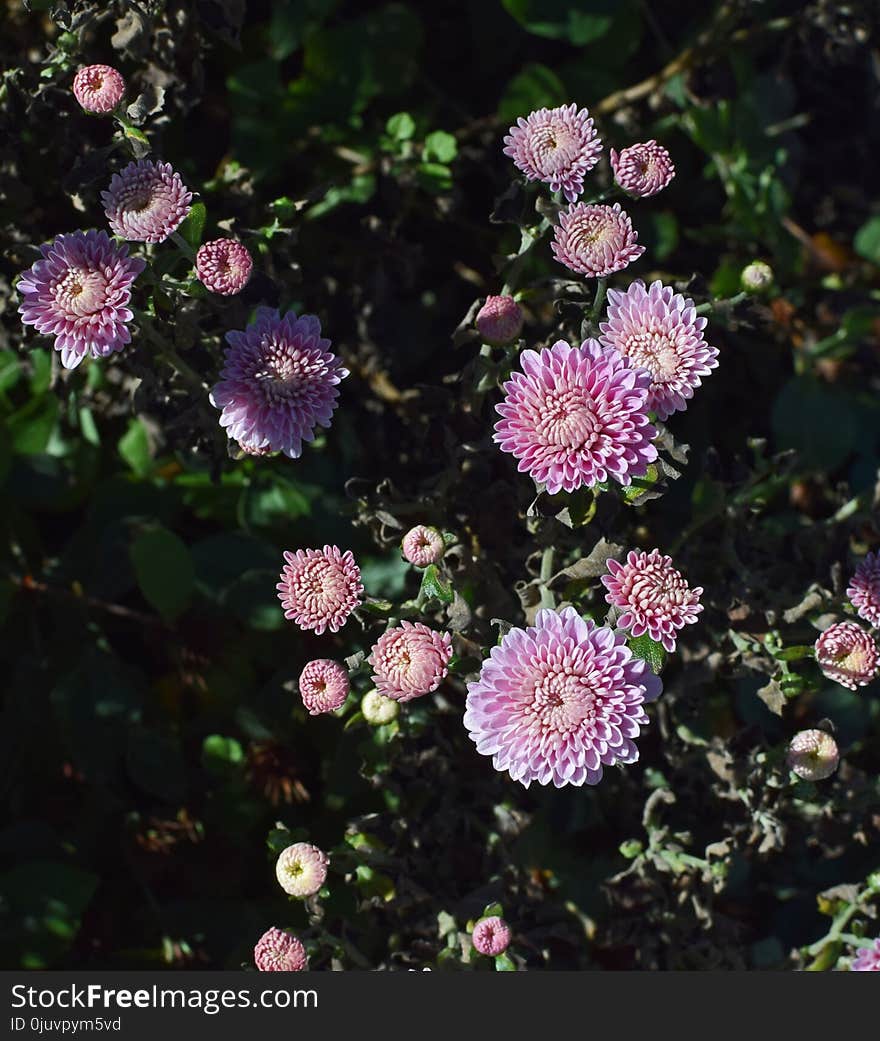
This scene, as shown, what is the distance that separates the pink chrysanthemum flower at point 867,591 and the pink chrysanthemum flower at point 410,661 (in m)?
0.81

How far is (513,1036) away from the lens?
6.81ft

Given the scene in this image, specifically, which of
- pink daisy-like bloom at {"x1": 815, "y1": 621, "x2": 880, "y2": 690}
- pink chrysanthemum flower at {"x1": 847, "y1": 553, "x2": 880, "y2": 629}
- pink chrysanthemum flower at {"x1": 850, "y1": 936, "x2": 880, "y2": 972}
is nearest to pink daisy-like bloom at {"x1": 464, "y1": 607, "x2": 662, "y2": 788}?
pink daisy-like bloom at {"x1": 815, "y1": 621, "x2": 880, "y2": 690}

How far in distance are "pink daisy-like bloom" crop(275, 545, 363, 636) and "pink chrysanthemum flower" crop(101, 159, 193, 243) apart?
1.95 ft

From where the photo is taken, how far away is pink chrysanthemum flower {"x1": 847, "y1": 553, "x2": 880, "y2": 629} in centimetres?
196

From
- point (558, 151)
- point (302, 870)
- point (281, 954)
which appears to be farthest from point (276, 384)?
point (281, 954)

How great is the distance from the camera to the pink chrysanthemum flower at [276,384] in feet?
5.98

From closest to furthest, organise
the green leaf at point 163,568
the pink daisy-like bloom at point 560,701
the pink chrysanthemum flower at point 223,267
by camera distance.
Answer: the pink daisy-like bloom at point 560,701
the pink chrysanthemum flower at point 223,267
the green leaf at point 163,568

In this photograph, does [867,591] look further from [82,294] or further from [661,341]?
[82,294]

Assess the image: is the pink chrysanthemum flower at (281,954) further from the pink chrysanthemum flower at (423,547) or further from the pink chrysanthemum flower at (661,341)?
the pink chrysanthemum flower at (661,341)

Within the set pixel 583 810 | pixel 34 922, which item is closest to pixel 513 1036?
pixel 583 810

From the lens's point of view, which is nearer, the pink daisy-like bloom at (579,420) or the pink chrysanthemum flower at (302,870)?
the pink daisy-like bloom at (579,420)

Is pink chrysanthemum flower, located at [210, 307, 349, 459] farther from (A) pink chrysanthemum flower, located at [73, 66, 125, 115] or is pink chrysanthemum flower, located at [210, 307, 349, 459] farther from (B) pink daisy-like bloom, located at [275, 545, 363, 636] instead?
(A) pink chrysanthemum flower, located at [73, 66, 125, 115]

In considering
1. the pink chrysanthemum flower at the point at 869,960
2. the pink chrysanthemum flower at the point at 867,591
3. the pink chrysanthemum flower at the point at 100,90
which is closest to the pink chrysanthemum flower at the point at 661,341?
the pink chrysanthemum flower at the point at 867,591

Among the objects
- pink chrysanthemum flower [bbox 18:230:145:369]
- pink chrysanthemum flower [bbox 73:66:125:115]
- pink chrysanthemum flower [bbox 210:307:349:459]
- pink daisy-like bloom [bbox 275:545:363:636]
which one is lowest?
pink daisy-like bloom [bbox 275:545:363:636]
